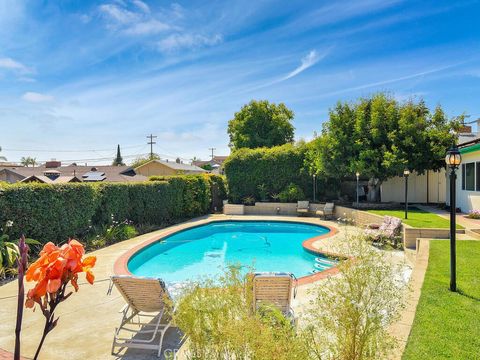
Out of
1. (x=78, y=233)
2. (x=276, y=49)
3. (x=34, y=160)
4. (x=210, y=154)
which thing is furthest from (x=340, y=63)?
(x=34, y=160)

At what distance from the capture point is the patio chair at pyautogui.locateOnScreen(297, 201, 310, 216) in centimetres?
2222

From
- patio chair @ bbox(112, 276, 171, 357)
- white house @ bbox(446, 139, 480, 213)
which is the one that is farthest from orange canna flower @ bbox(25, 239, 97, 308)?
white house @ bbox(446, 139, 480, 213)

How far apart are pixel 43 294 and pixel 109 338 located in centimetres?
452

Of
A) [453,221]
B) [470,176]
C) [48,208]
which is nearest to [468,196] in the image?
[470,176]

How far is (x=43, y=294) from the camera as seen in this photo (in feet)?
5.35

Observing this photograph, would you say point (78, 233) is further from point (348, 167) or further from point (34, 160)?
point (34, 160)

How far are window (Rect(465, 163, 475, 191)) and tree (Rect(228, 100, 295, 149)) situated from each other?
22.8m

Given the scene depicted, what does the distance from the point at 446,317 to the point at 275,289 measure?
8.72 feet

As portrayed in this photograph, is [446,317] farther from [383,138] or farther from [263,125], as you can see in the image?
[263,125]

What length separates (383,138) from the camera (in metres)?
19.8

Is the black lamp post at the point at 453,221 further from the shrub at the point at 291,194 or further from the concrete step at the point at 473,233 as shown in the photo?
the shrub at the point at 291,194

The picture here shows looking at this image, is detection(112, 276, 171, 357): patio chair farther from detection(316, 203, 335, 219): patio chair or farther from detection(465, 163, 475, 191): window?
detection(316, 203, 335, 219): patio chair

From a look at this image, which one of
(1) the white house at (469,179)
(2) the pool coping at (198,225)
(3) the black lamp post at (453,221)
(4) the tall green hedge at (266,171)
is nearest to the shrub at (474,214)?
(1) the white house at (469,179)

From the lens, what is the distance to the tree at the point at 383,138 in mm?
18969
